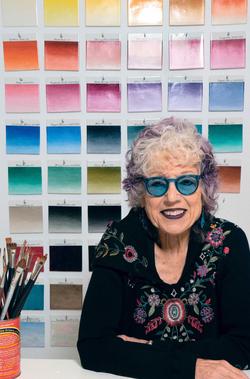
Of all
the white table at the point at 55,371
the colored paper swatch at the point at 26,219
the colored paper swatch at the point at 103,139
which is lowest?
the white table at the point at 55,371

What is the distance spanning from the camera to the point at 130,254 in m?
1.33

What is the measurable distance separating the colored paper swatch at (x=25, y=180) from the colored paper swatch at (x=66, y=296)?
0.41 m

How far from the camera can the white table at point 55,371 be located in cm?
103

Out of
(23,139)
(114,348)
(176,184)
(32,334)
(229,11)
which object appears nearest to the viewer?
(114,348)

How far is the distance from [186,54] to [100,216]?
72 cm

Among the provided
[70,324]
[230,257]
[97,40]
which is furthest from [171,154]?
[70,324]

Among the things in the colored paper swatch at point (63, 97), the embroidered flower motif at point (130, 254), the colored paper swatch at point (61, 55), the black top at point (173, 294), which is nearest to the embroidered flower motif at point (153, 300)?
the black top at point (173, 294)

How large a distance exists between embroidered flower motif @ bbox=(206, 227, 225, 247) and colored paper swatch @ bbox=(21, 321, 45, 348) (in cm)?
94

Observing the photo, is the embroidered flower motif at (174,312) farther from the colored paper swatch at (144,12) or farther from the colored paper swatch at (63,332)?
the colored paper swatch at (144,12)

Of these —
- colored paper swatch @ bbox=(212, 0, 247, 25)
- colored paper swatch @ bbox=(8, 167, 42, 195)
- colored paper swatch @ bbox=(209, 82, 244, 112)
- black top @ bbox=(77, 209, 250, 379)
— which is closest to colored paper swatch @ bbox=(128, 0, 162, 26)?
colored paper swatch @ bbox=(212, 0, 247, 25)

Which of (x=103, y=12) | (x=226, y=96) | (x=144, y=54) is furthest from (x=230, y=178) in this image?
(x=103, y=12)

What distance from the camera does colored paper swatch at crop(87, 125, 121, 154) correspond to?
1.80 meters

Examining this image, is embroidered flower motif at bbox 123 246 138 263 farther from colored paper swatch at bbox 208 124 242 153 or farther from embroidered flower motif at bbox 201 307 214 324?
colored paper swatch at bbox 208 124 242 153

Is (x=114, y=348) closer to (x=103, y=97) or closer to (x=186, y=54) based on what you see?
(x=103, y=97)
